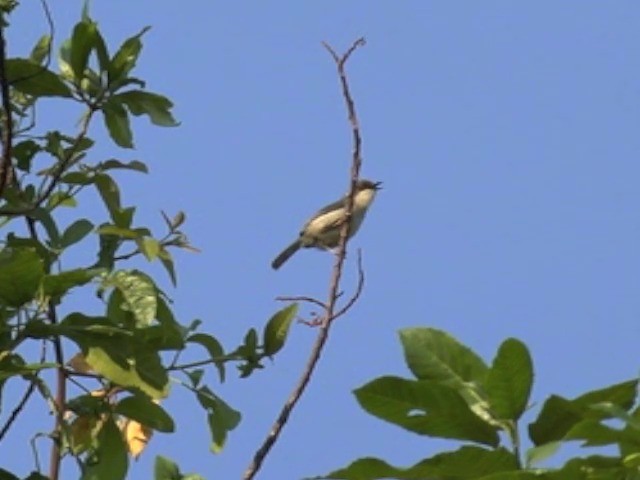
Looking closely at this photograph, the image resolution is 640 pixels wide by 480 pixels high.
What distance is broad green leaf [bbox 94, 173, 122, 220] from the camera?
4.54 metres

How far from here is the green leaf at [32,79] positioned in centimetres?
427

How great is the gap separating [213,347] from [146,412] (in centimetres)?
37

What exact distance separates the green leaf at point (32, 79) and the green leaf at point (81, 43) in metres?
0.07

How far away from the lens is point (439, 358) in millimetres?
2191

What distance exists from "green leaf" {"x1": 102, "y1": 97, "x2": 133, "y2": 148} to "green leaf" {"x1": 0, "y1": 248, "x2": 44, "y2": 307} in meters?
1.34

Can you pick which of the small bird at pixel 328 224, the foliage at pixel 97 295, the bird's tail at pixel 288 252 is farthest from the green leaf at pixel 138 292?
the bird's tail at pixel 288 252

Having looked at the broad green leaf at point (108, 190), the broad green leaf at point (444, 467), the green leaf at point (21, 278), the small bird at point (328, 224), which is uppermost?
the small bird at point (328, 224)

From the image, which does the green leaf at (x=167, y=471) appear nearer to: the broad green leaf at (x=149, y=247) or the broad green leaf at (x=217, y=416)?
the broad green leaf at (x=217, y=416)

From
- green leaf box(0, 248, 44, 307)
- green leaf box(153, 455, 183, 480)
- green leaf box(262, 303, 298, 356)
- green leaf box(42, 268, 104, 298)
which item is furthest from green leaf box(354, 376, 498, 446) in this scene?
green leaf box(262, 303, 298, 356)

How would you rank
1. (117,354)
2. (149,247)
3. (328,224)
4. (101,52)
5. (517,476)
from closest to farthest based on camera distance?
(517,476) < (117,354) < (149,247) < (101,52) < (328,224)

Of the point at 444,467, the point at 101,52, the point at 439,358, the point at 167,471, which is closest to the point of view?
the point at 444,467

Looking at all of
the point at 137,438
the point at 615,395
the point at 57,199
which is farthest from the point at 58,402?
the point at 615,395

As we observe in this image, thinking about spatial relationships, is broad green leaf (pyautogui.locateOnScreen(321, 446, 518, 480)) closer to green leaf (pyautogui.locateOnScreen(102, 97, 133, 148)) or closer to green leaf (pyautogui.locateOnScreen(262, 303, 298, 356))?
green leaf (pyautogui.locateOnScreen(262, 303, 298, 356))

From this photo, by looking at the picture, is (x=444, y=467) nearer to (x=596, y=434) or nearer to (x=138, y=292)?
(x=596, y=434)
